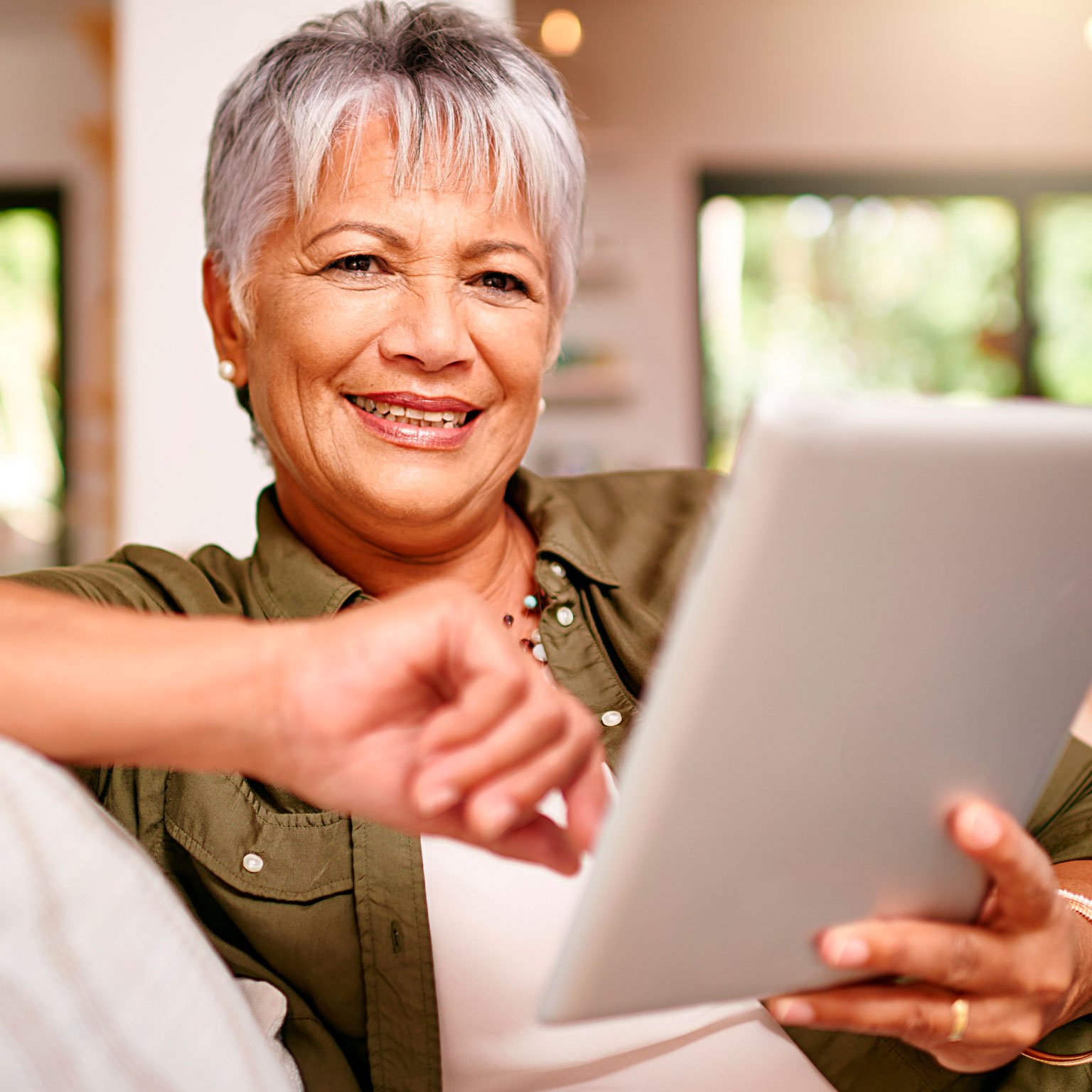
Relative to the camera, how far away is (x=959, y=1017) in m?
0.70

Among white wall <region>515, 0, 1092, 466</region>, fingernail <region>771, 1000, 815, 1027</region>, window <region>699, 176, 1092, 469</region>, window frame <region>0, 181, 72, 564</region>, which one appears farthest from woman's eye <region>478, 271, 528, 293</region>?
window frame <region>0, 181, 72, 564</region>

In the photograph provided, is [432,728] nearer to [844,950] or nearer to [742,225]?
[844,950]

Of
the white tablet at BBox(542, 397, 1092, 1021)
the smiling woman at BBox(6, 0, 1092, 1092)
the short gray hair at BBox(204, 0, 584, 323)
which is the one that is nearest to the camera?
the white tablet at BBox(542, 397, 1092, 1021)

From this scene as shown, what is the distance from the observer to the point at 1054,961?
0.72 m

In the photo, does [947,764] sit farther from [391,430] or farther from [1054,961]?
[391,430]

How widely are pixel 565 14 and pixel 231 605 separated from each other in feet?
13.4

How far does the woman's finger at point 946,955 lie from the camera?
0.64 meters

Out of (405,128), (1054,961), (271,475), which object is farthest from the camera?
(271,475)

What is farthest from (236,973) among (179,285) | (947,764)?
(179,285)

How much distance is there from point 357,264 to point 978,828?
2.59ft

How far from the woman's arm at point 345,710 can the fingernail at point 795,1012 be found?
0.16 meters

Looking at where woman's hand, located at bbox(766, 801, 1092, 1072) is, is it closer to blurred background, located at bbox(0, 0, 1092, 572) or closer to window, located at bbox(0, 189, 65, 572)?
blurred background, located at bbox(0, 0, 1092, 572)

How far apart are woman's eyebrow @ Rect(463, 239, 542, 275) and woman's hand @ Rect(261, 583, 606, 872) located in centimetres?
57

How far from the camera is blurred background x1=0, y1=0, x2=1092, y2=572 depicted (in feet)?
16.1
